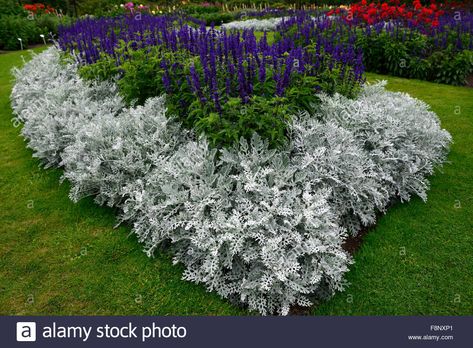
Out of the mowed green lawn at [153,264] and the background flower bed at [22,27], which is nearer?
the mowed green lawn at [153,264]

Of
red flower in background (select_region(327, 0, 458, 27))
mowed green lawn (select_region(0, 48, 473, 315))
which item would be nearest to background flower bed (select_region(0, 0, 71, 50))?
red flower in background (select_region(327, 0, 458, 27))

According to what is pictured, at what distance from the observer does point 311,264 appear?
139 inches

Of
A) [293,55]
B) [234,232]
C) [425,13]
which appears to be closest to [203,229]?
[234,232]

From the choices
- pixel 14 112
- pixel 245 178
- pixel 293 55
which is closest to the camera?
pixel 245 178

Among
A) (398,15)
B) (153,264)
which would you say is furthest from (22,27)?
A: (153,264)

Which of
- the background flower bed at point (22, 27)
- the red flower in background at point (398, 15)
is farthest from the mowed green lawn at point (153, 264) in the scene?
the background flower bed at point (22, 27)

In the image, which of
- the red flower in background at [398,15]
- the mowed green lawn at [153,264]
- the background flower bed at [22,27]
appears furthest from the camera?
the background flower bed at [22,27]

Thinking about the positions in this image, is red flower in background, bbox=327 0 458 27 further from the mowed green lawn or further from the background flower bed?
the background flower bed

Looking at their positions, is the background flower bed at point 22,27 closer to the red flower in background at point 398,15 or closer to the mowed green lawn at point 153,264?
the red flower in background at point 398,15

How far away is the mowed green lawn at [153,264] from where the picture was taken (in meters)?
3.49

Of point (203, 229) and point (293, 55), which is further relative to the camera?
point (293, 55)

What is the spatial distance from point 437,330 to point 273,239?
1.47 m

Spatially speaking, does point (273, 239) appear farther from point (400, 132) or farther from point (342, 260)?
point (400, 132)

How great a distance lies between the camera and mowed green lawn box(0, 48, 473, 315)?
349 centimetres
